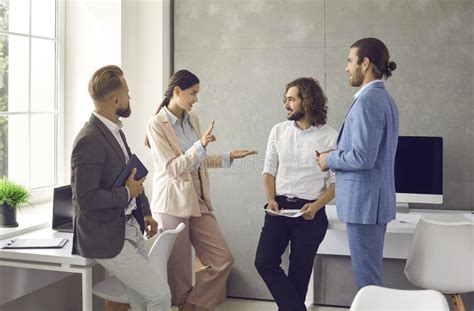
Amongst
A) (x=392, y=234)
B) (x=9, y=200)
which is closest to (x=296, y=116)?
→ (x=392, y=234)

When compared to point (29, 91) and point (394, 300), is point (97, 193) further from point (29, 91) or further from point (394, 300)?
point (29, 91)

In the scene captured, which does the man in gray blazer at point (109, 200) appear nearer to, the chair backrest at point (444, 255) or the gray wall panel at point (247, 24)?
the chair backrest at point (444, 255)

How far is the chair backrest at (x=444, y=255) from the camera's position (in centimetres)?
354

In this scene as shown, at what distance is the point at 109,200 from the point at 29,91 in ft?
5.83

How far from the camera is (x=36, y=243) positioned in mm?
Result: 3459

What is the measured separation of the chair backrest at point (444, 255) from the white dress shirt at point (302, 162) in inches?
23.5

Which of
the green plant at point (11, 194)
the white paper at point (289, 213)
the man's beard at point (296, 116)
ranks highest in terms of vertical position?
the man's beard at point (296, 116)

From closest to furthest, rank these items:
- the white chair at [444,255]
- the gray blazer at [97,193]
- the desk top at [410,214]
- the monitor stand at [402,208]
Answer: the gray blazer at [97,193]
the white chair at [444,255]
the desk top at [410,214]
the monitor stand at [402,208]

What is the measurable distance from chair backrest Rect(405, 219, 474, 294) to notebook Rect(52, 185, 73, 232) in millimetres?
1950

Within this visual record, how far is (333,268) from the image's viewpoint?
468 centimetres

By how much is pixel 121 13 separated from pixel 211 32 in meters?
0.67

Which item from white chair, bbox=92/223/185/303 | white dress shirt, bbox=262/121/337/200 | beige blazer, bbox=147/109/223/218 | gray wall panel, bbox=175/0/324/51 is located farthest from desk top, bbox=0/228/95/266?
gray wall panel, bbox=175/0/324/51

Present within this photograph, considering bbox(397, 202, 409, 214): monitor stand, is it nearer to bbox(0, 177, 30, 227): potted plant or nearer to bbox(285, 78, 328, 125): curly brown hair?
bbox(285, 78, 328, 125): curly brown hair

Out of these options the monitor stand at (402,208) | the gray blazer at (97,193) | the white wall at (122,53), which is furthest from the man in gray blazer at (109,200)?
the monitor stand at (402,208)
